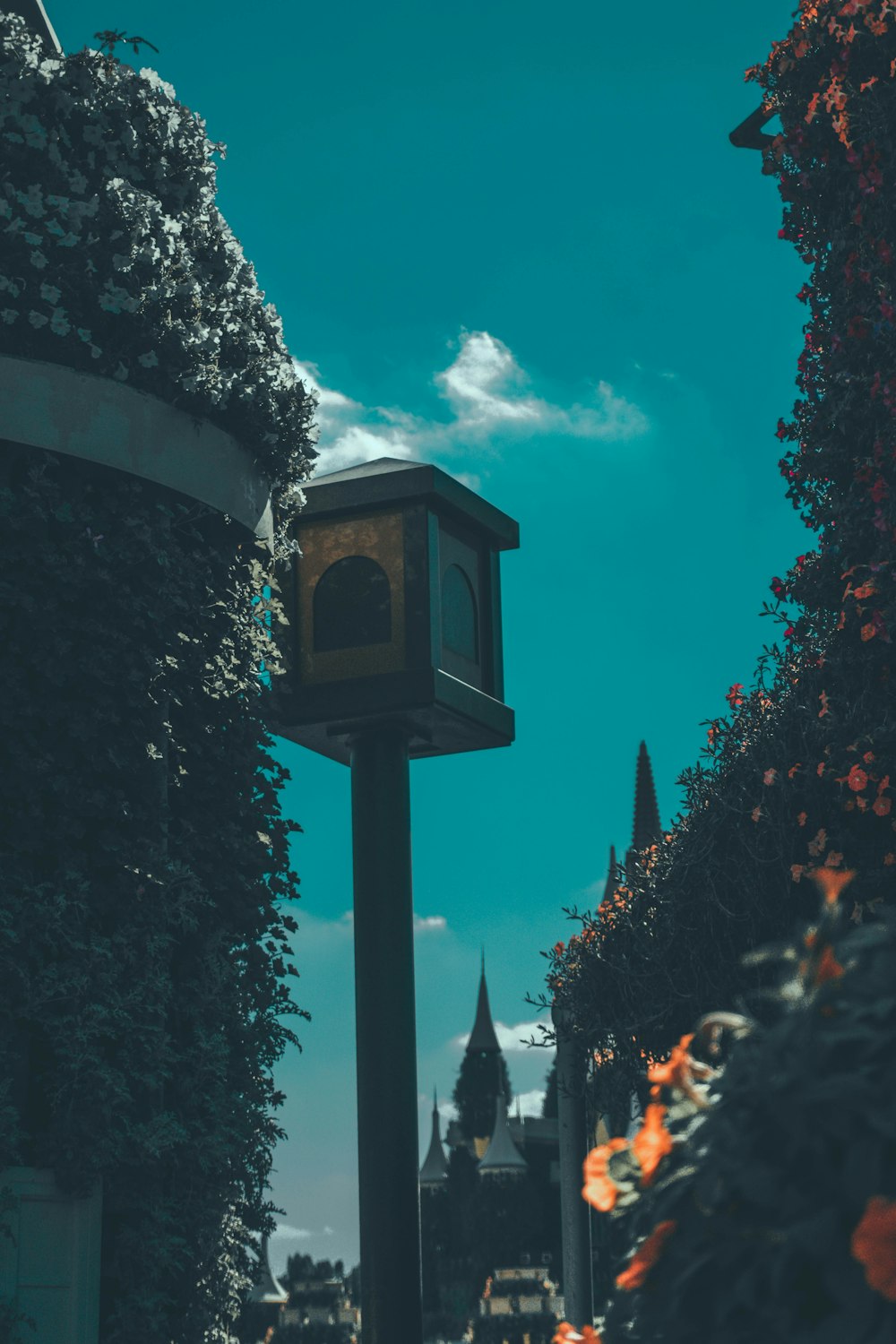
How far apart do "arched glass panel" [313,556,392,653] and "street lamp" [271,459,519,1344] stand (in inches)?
0.4

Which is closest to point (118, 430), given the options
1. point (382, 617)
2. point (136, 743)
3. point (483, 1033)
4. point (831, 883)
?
point (136, 743)

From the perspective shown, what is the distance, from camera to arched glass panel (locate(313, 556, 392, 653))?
43.4 ft

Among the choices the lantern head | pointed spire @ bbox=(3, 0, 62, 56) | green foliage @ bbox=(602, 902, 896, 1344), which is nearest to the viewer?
green foliage @ bbox=(602, 902, 896, 1344)

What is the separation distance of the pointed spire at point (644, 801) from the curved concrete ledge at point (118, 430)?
36.3 meters

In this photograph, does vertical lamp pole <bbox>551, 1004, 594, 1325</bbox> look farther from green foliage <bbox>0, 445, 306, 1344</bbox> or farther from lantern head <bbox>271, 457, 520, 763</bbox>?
green foliage <bbox>0, 445, 306, 1344</bbox>

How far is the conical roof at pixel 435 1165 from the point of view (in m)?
52.7

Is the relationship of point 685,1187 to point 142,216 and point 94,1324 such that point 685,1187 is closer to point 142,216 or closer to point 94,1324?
point 94,1324

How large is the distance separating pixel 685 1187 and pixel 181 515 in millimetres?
9042

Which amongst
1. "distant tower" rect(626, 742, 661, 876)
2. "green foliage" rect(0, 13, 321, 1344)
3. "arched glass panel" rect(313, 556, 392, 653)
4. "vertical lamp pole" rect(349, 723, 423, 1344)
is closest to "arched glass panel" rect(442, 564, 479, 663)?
"arched glass panel" rect(313, 556, 392, 653)

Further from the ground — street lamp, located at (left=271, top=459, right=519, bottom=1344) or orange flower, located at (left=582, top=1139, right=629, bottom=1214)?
street lamp, located at (left=271, top=459, right=519, bottom=1344)

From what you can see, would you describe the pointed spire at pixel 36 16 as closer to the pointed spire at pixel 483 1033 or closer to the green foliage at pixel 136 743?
the green foliage at pixel 136 743

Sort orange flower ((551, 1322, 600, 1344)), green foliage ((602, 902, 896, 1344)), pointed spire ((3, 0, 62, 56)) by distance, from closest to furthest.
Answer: green foliage ((602, 902, 896, 1344)) < orange flower ((551, 1322, 600, 1344)) < pointed spire ((3, 0, 62, 56))

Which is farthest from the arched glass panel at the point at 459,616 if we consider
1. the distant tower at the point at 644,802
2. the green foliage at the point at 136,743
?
the distant tower at the point at 644,802

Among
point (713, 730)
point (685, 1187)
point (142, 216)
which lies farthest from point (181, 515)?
point (685, 1187)
